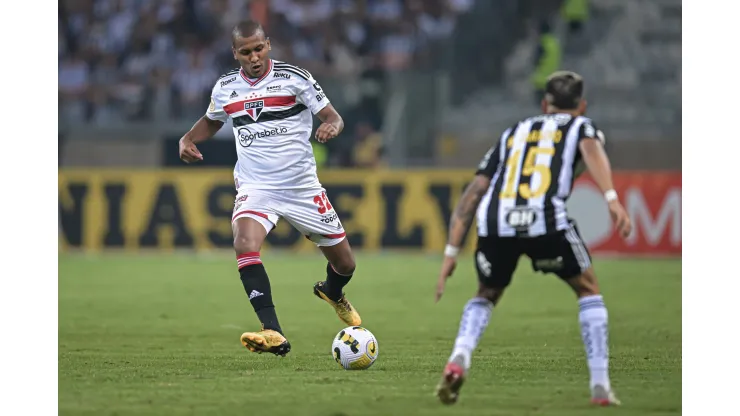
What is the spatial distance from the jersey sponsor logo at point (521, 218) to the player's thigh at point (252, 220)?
2425 millimetres

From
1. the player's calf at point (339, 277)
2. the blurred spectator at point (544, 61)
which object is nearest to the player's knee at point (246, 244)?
the player's calf at point (339, 277)

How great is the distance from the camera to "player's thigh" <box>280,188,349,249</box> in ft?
27.9

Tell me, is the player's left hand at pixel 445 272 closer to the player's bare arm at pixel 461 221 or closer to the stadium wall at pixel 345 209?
the player's bare arm at pixel 461 221

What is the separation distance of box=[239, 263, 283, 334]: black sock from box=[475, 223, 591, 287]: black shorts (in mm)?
1991

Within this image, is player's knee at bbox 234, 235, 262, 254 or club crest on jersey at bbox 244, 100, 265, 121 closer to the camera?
player's knee at bbox 234, 235, 262, 254

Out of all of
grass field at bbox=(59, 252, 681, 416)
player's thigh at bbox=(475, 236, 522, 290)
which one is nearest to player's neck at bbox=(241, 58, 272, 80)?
grass field at bbox=(59, 252, 681, 416)

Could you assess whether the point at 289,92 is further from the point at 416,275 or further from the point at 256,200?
the point at 416,275

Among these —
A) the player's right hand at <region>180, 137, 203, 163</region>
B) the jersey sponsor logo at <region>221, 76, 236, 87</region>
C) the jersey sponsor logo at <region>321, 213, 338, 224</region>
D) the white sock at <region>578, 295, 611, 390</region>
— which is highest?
the jersey sponsor logo at <region>221, 76, 236, 87</region>

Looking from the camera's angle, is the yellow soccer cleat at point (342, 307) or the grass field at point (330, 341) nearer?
the grass field at point (330, 341)

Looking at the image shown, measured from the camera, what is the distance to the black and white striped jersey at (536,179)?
6168mm

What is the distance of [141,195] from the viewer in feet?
63.8

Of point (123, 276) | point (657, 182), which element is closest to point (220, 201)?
point (123, 276)

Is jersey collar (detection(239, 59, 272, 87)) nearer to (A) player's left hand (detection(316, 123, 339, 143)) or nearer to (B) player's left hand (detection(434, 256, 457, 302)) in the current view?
(A) player's left hand (detection(316, 123, 339, 143))

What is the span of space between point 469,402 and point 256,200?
8.57ft
